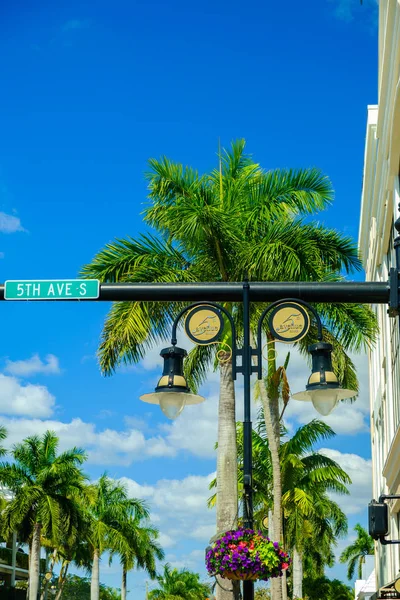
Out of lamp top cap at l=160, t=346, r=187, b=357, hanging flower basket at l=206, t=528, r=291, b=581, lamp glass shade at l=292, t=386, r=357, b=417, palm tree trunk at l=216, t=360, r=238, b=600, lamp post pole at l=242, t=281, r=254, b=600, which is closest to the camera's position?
lamp post pole at l=242, t=281, r=254, b=600

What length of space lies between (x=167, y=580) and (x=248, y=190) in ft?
296

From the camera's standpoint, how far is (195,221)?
2108 centimetres

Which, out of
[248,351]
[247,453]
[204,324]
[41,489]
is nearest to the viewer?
[247,453]

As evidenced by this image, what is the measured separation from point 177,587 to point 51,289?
10030cm

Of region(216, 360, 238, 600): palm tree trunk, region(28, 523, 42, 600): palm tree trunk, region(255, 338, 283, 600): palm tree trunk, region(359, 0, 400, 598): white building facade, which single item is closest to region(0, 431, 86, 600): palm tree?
region(28, 523, 42, 600): palm tree trunk

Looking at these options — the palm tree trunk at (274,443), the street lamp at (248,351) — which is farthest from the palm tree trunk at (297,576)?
the street lamp at (248,351)

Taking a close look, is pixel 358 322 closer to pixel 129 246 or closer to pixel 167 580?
pixel 129 246

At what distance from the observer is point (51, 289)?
886 centimetres

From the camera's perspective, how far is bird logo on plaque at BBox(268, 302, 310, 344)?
8266 mm

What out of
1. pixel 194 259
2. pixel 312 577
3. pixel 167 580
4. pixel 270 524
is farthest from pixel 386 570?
pixel 167 580

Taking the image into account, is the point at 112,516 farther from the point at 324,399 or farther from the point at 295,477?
the point at 324,399

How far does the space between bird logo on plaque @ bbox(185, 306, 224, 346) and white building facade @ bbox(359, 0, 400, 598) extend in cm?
1189

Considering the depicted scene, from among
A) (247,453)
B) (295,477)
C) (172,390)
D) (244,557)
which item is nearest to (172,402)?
(172,390)

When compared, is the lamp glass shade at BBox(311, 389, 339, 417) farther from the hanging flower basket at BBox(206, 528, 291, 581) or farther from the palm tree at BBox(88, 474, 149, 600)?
the palm tree at BBox(88, 474, 149, 600)
